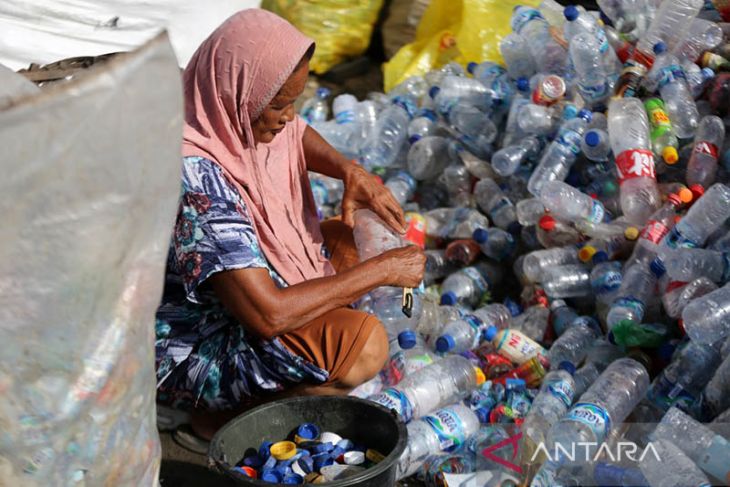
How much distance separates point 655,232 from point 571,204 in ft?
1.34

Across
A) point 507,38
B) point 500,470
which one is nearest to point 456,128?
point 507,38

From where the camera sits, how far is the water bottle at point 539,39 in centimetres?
472

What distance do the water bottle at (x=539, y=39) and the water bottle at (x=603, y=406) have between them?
5.88 feet

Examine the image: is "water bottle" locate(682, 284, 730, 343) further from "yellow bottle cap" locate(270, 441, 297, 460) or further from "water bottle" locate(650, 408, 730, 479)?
"yellow bottle cap" locate(270, 441, 297, 460)

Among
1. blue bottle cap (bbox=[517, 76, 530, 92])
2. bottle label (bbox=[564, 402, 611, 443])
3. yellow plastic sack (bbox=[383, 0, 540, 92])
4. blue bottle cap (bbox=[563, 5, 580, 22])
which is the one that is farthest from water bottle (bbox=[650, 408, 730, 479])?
yellow plastic sack (bbox=[383, 0, 540, 92])

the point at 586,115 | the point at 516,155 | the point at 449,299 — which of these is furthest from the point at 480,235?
the point at 586,115

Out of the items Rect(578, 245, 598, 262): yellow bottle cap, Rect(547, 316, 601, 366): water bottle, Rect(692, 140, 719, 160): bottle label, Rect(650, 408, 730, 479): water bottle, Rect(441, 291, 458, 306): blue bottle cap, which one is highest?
Rect(692, 140, 719, 160): bottle label

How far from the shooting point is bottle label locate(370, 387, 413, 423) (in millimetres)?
3363

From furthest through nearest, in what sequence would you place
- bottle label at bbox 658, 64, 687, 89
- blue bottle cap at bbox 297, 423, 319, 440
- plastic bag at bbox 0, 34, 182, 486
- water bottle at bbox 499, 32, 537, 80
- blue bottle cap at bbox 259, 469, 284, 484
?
water bottle at bbox 499, 32, 537, 80, bottle label at bbox 658, 64, 687, 89, blue bottle cap at bbox 297, 423, 319, 440, blue bottle cap at bbox 259, 469, 284, 484, plastic bag at bbox 0, 34, 182, 486

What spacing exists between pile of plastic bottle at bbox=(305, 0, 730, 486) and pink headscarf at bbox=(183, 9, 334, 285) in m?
0.58

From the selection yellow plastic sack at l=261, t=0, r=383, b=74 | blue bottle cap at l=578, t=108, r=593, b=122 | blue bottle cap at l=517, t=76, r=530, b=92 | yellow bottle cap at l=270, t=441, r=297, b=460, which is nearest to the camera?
yellow bottle cap at l=270, t=441, r=297, b=460

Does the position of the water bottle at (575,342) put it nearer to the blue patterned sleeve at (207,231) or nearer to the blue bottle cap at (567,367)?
the blue bottle cap at (567,367)

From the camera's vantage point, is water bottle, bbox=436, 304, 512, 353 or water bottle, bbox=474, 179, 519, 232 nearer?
water bottle, bbox=436, 304, 512, 353

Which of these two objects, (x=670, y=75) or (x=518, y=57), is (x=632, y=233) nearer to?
(x=670, y=75)
